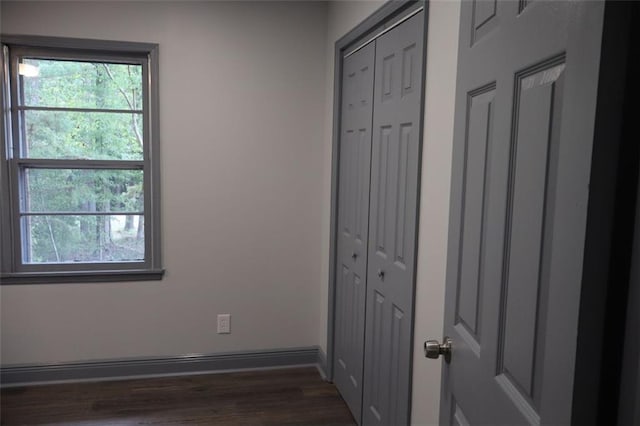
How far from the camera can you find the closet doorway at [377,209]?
1846 millimetres

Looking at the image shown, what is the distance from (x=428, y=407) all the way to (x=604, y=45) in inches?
58.1

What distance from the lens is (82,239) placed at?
2924 millimetres

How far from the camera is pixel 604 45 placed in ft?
1.83

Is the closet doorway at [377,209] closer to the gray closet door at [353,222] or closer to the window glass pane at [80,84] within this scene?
the gray closet door at [353,222]

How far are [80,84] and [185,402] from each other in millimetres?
2032

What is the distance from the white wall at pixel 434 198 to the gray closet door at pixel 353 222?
1.99 feet

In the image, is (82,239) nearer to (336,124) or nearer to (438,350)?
(336,124)

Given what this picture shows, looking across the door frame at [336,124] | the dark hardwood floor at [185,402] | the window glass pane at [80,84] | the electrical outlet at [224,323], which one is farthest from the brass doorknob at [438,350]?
the window glass pane at [80,84]

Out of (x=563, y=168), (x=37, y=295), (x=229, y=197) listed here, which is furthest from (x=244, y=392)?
(x=563, y=168)

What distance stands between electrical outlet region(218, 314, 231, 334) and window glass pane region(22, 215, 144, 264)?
654 mm

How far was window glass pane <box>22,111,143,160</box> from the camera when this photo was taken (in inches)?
111

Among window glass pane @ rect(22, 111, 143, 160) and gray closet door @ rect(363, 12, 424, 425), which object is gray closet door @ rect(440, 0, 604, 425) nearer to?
gray closet door @ rect(363, 12, 424, 425)

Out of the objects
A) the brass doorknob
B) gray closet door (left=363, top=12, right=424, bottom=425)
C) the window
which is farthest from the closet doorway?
the window

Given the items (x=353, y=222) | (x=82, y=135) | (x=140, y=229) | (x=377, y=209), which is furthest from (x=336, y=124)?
(x=82, y=135)
